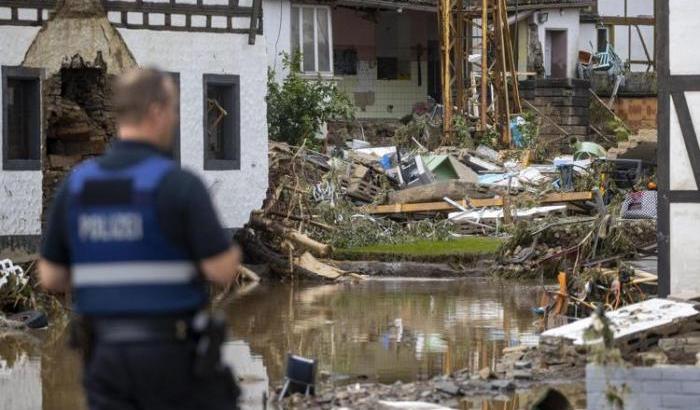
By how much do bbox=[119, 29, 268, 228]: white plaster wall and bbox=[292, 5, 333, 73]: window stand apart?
41.2 ft

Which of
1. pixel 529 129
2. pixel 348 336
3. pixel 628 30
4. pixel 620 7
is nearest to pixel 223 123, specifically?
pixel 348 336

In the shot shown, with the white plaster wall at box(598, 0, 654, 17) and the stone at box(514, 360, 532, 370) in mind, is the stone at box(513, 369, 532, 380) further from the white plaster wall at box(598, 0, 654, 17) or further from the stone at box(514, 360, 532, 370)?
the white plaster wall at box(598, 0, 654, 17)

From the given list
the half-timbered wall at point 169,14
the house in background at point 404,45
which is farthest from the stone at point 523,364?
the house in background at point 404,45

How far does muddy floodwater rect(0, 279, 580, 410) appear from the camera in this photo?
14.3m

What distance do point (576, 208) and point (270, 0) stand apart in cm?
1212

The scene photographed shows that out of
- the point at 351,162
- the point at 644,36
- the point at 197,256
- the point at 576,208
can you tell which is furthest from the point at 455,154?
the point at 197,256

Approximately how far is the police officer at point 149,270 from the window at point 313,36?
109 feet

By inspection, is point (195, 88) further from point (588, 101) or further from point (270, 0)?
point (588, 101)

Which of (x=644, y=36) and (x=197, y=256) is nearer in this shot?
(x=197, y=256)

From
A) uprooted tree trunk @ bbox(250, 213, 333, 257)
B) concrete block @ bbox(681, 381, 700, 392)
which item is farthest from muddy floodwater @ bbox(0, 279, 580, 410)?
concrete block @ bbox(681, 381, 700, 392)

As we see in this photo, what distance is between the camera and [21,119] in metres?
23.8

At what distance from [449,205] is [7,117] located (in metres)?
9.31

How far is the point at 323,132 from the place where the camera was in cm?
3784

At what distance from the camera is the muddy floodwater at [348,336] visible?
14328 millimetres
